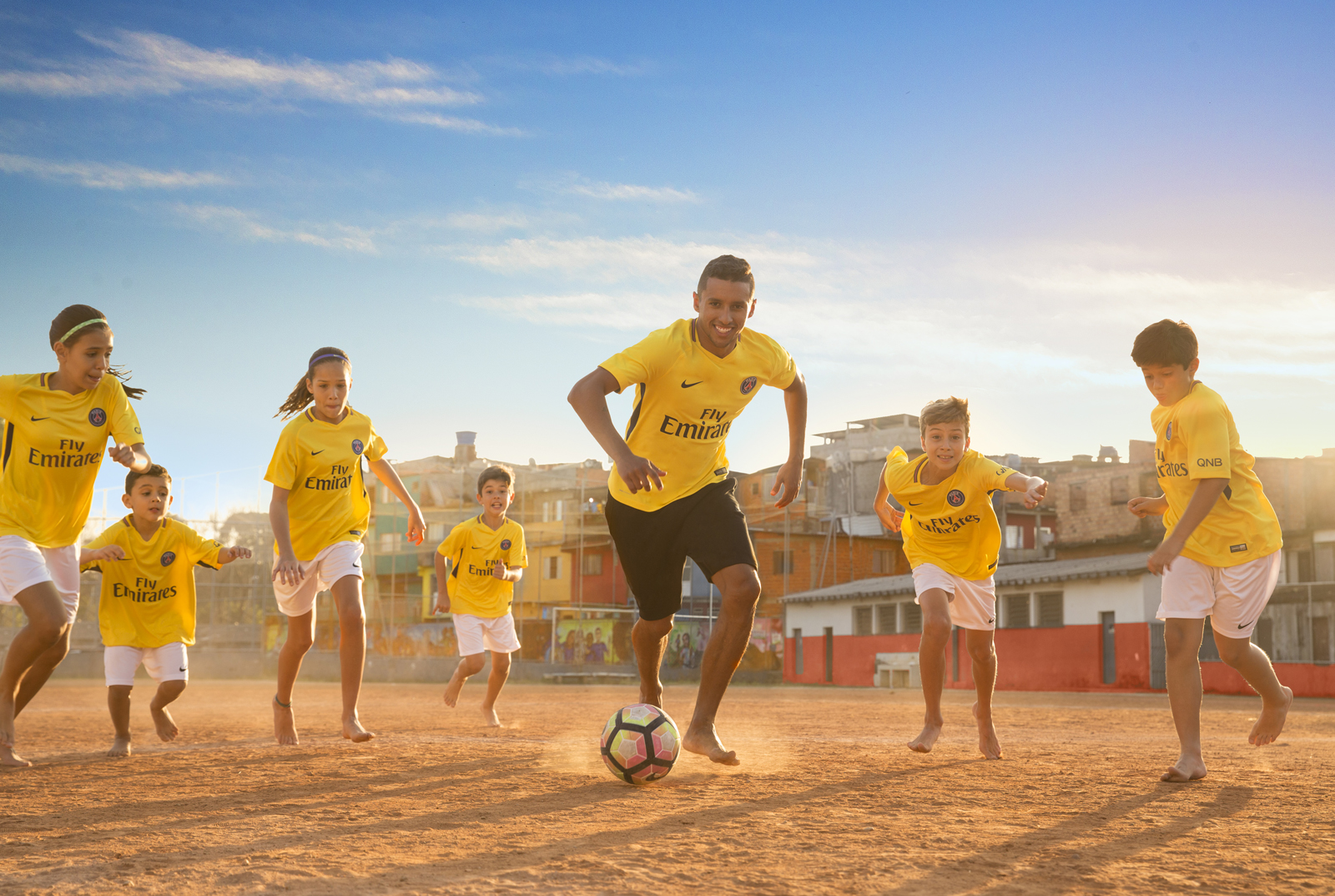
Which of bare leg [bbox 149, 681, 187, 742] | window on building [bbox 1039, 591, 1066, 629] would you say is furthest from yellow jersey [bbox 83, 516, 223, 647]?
window on building [bbox 1039, 591, 1066, 629]

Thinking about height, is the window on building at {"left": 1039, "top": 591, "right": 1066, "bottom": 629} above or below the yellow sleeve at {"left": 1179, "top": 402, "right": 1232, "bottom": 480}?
below

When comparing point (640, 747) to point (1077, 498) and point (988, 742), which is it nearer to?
point (988, 742)

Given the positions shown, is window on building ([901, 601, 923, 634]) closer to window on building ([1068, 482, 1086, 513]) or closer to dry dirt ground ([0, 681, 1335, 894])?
window on building ([1068, 482, 1086, 513])

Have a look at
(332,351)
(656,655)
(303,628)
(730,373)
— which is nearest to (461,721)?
(303,628)

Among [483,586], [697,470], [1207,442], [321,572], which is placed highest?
[1207,442]

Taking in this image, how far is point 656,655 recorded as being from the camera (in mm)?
5574

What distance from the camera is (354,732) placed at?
6625 mm

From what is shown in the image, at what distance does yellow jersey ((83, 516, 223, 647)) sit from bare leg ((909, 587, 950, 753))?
420 cm

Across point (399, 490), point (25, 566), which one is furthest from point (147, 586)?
point (399, 490)

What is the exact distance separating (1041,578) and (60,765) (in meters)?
30.3

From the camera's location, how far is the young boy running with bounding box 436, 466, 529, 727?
9.63 metres

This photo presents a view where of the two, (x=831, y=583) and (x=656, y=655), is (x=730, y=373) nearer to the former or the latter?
(x=656, y=655)

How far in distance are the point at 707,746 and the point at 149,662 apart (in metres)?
3.93

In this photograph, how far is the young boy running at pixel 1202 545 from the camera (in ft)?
16.8
